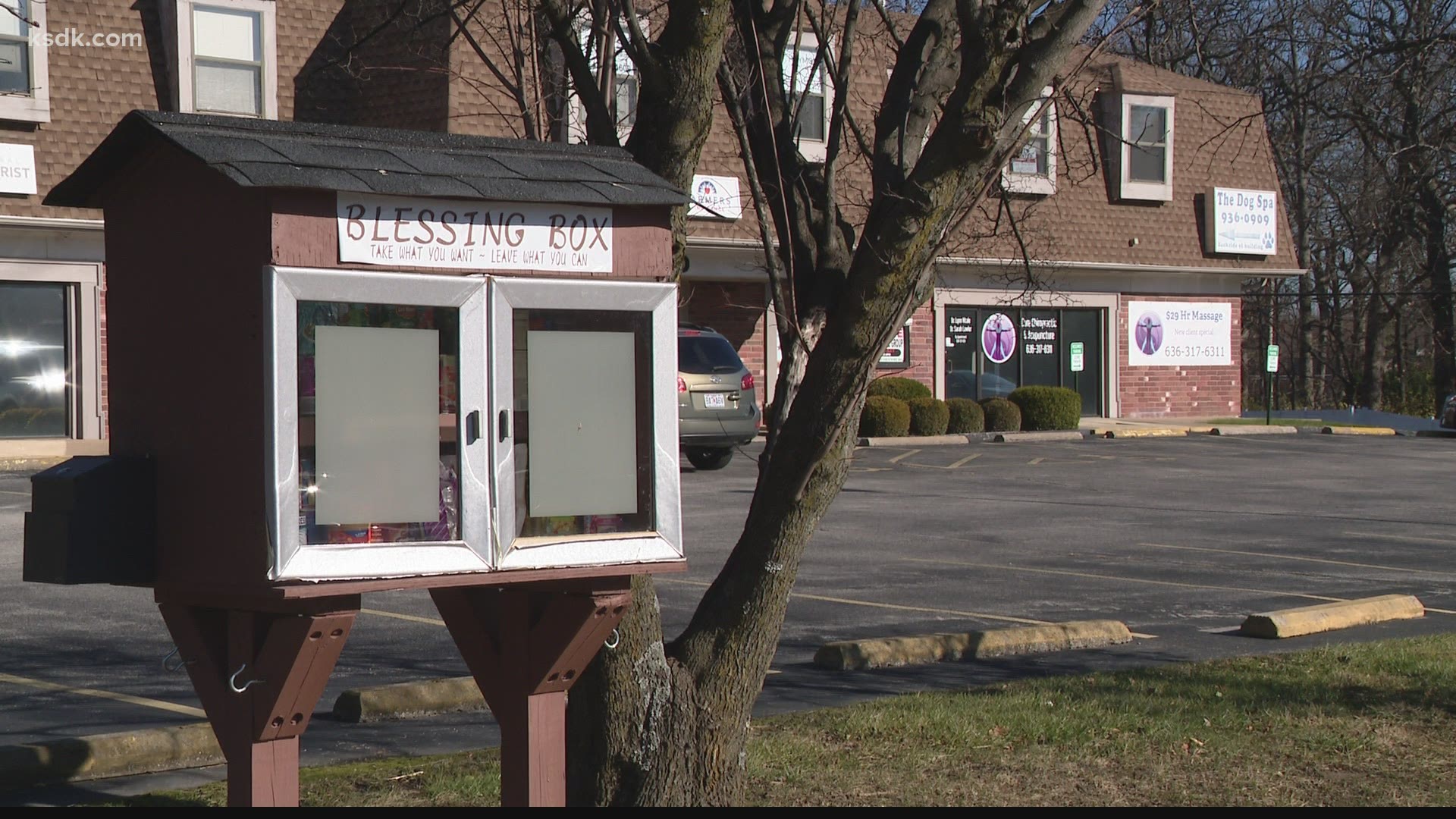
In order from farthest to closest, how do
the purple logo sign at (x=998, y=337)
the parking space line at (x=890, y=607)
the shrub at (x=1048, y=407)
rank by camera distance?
the purple logo sign at (x=998, y=337)
the shrub at (x=1048, y=407)
the parking space line at (x=890, y=607)

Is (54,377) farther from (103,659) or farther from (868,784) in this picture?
(868,784)

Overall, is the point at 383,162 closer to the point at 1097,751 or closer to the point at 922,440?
the point at 1097,751

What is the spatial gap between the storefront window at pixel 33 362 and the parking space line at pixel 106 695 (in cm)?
1536

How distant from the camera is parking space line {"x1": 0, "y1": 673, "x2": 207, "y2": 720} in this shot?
7.47 meters

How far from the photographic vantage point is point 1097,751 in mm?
6508

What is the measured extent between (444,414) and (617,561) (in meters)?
0.61

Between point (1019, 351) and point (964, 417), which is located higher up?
point (1019, 351)

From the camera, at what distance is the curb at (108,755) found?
20.2ft

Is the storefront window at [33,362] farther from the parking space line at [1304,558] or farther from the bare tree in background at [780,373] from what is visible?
the bare tree in background at [780,373]

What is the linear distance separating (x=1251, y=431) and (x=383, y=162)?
28729 millimetres

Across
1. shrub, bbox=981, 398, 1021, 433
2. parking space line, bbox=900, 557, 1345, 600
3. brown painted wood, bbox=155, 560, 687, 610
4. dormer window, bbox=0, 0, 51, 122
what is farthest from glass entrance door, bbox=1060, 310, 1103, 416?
brown painted wood, bbox=155, 560, 687, 610

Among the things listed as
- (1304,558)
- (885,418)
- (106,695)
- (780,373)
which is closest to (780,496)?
(780,373)

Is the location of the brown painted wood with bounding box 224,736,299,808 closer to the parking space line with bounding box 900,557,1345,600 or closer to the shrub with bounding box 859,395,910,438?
the parking space line with bounding box 900,557,1345,600

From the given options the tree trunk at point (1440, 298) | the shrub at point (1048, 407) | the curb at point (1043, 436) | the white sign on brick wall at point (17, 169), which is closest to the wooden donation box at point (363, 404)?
the white sign on brick wall at point (17, 169)
